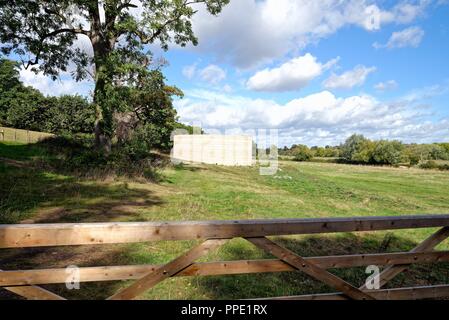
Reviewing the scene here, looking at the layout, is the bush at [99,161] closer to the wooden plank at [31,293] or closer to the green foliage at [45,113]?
the wooden plank at [31,293]

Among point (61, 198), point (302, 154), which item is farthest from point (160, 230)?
point (302, 154)

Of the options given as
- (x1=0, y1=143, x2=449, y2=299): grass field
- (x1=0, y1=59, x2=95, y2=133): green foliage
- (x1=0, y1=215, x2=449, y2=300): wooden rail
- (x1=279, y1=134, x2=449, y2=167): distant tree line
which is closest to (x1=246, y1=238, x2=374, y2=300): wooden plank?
(x1=0, y1=215, x2=449, y2=300): wooden rail

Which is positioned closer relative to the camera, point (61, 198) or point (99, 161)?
point (61, 198)

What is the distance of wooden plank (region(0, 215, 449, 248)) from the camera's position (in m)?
2.59

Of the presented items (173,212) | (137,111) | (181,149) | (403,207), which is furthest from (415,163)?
(173,212)

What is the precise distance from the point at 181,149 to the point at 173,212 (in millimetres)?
30653

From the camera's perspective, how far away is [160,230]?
9.44 feet

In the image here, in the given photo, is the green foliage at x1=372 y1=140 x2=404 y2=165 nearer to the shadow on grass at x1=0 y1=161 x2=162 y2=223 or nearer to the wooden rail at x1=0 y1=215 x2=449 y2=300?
the shadow on grass at x1=0 y1=161 x2=162 y2=223

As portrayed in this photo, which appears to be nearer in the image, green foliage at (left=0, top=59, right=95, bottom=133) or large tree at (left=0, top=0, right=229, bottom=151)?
large tree at (left=0, top=0, right=229, bottom=151)

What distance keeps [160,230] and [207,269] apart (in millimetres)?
733

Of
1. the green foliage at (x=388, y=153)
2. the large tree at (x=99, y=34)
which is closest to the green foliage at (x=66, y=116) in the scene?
the large tree at (x=99, y=34)

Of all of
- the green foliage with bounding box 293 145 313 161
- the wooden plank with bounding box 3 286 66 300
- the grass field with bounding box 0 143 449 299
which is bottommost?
the grass field with bounding box 0 143 449 299

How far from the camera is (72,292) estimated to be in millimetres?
4898

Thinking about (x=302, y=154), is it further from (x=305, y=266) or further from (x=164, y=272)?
(x=164, y=272)
